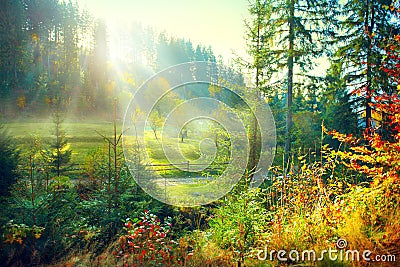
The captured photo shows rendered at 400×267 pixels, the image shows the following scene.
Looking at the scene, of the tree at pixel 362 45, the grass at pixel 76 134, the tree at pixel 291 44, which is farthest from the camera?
the grass at pixel 76 134

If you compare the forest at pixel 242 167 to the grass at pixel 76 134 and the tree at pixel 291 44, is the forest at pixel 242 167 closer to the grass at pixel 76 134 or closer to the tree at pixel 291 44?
the tree at pixel 291 44

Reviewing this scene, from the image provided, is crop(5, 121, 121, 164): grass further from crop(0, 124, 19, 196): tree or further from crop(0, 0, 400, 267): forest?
crop(0, 124, 19, 196): tree

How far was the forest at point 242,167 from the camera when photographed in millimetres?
3248

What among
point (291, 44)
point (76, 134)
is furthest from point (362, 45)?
point (76, 134)

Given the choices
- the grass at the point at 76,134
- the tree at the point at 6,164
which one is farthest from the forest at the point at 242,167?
the grass at the point at 76,134

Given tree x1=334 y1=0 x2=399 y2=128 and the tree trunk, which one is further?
the tree trunk

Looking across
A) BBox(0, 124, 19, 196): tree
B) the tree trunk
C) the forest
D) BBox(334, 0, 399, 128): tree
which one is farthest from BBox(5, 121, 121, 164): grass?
BBox(334, 0, 399, 128): tree

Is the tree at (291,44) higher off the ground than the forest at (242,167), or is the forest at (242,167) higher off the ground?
the tree at (291,44)

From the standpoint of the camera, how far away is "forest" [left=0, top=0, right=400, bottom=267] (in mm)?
3248

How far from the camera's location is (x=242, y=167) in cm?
736

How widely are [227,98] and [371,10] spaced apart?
6.93 m

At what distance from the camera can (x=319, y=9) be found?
11.6 metres

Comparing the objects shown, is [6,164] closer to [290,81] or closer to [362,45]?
[290,81]

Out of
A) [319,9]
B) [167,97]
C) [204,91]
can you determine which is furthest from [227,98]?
[319,9]
